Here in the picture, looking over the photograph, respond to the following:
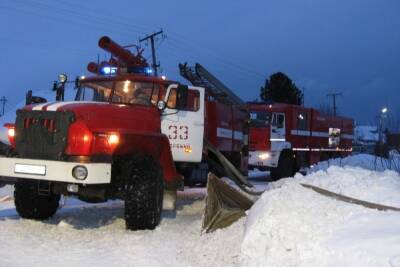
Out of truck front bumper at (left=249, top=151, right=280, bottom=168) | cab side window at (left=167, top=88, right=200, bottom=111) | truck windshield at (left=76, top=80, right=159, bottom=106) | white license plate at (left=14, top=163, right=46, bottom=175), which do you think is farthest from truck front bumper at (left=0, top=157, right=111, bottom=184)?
truck front bumper at (left=249, top=151, right=280, bottom=168)

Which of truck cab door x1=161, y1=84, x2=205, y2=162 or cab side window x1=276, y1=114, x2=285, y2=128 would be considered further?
cab side window x1=276, y1=114, x2=285, y2=128

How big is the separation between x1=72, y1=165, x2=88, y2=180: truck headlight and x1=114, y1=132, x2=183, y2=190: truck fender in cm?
71

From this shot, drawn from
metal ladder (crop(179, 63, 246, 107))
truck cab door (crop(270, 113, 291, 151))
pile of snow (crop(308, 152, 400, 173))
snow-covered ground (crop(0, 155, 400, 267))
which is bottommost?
snow-covered ground (crop(0, 155, 400, 267))

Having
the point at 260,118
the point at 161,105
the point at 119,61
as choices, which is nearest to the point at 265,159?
the point at 260,118

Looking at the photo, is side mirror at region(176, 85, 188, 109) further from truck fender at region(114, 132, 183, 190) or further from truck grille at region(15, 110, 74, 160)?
truck grille at region(15, 110, 74, 160)

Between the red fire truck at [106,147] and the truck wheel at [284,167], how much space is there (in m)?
11.0

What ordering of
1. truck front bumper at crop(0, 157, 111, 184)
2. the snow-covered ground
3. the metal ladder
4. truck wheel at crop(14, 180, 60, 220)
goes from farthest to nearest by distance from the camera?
the metal ladder
truck wheel at crop(14, 180, 60, 220)
truck front bumper at crop(0, 157, 111, 184)
the snow-covered ground

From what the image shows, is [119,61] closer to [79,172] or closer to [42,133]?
[42,133]

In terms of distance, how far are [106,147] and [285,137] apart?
47.8ft

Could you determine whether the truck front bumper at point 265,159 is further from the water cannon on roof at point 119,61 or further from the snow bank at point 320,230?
the snow bank at point 320,230

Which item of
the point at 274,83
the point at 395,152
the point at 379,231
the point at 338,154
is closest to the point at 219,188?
the point at 379,231

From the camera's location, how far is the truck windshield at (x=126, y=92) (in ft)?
33.1

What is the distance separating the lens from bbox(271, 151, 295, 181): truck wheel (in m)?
21.2

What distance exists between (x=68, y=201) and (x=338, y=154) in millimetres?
17682
